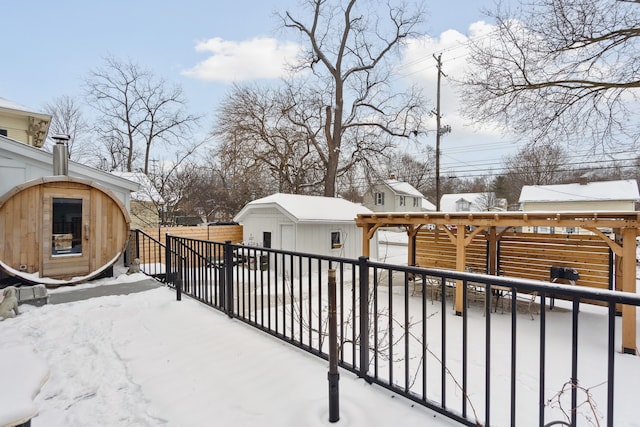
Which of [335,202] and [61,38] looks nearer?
[61,38]

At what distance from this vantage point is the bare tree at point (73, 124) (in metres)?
20.3

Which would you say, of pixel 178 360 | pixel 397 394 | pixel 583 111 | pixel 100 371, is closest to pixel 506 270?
pixel 583 111

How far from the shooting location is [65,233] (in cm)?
568

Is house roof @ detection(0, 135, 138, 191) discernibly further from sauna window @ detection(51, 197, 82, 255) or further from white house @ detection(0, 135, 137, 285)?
sauna window @ detection(51, 197, 82, 255)

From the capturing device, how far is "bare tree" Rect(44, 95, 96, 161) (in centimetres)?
2034

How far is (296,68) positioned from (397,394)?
18.5m

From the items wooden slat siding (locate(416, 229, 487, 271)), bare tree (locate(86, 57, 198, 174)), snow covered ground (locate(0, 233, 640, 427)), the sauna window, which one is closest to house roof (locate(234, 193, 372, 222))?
wooden slat siding (locate(416, 229, 487, 271))

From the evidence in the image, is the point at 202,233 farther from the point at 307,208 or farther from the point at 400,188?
the point at 400,188

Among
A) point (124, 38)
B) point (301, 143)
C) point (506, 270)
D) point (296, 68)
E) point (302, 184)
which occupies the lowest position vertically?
point (506, 270)

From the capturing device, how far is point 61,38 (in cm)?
844

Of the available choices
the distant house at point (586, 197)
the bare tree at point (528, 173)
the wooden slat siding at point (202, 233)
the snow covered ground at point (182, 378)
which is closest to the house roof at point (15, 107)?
the wooden slat siding at point (202, 233)

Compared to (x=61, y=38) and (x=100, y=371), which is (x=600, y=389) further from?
(x=61, y=38)

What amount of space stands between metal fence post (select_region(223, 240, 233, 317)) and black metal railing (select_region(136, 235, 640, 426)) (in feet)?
0.04

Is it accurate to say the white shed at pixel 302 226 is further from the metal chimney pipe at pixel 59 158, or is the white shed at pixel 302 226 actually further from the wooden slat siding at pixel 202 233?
the metal chimney pipe at pixel 59 158
